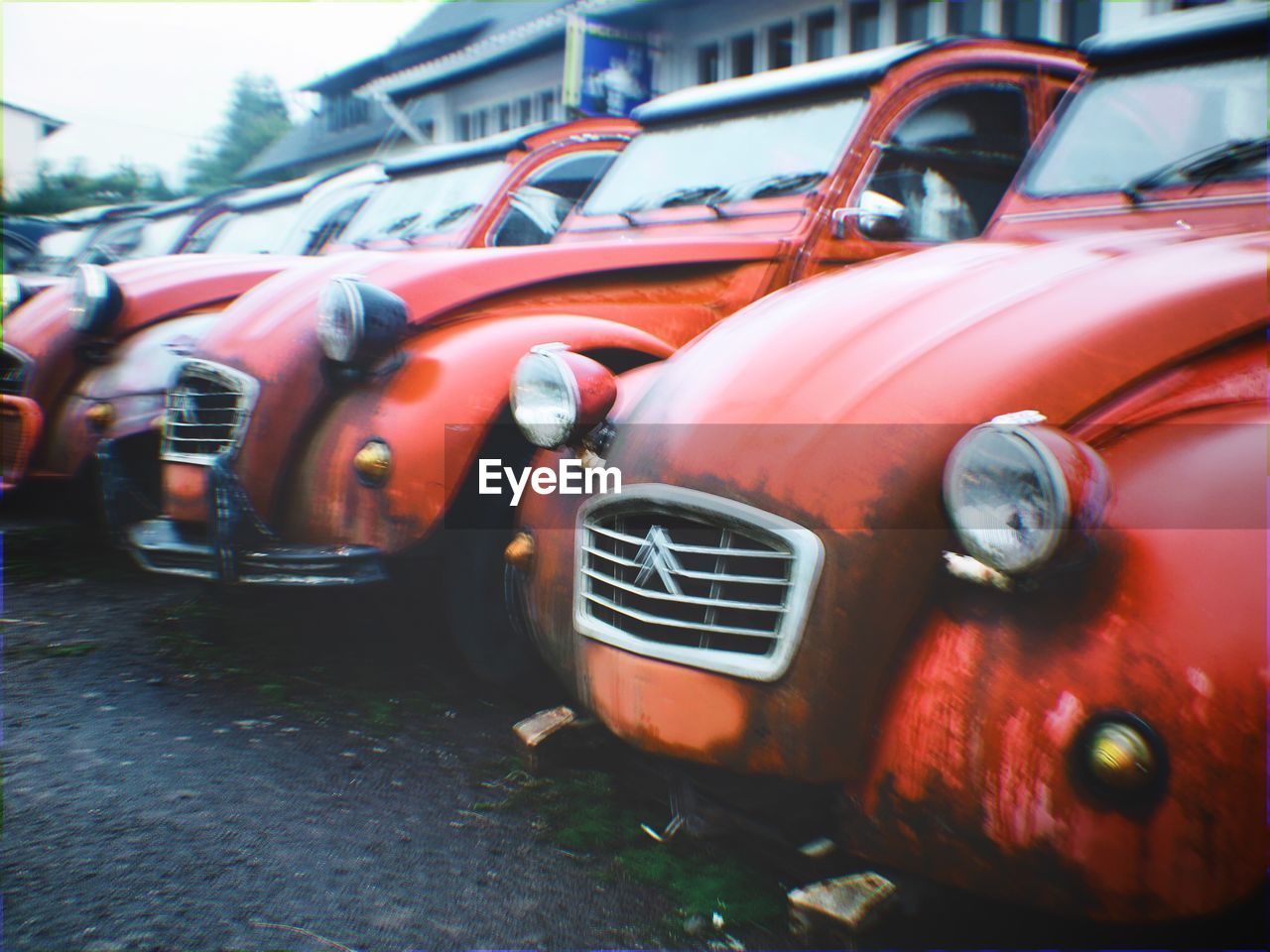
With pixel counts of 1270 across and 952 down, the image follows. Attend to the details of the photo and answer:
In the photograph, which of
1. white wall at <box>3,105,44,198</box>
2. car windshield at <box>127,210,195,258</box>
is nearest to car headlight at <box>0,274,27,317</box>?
car windshield at <box>127,210,195,258</box>

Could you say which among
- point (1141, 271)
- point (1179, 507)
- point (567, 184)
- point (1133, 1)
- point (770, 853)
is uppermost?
point (1133, 1)

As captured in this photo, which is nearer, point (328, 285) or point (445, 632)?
point (328, 285)

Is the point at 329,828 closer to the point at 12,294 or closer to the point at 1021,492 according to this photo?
the point at 1021,492

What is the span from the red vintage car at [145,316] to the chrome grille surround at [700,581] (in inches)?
74.6

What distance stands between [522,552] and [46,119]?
43.9 metres

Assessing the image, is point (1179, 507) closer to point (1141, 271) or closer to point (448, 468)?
point (1141, 271)

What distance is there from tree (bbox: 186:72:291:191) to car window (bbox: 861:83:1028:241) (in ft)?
142

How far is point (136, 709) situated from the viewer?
8.95 feet

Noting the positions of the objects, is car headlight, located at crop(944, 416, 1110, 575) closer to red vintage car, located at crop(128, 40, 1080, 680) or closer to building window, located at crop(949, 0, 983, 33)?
red vintage car, located at crop(128, 40, 1080, 680)

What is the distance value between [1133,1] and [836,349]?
724 cm

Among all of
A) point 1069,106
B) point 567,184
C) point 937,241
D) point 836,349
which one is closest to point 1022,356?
point 836,349

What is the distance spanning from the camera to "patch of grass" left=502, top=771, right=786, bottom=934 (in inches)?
74.5

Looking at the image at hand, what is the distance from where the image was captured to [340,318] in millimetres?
2859

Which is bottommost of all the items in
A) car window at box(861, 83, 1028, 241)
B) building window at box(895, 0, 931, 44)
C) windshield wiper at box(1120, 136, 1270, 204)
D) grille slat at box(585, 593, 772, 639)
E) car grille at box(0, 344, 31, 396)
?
grille slat at box(585, 593, 772, 639)
